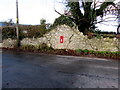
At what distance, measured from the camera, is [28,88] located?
3764mm

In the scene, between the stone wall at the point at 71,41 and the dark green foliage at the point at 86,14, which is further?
the dark green foliage at the point at 86,14

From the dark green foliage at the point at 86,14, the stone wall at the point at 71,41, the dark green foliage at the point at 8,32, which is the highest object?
the dark green foliage at the point at 86,14

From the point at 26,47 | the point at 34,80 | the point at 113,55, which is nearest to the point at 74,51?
the point at 113,55

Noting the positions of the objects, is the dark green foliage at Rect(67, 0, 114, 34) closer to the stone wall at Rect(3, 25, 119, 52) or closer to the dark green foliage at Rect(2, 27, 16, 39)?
the stone wall at Rect(3, 25, 119, 52)

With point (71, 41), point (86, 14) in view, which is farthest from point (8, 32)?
point (86, 14)

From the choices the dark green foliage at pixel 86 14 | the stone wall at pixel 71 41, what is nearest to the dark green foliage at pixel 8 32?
the stone wall at pixel 71 41

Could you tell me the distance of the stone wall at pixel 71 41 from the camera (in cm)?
959

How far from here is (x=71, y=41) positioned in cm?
1055

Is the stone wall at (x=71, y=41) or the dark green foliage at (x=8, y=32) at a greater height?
the dark green foliage at (x=8, y=32)

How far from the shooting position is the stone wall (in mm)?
9586

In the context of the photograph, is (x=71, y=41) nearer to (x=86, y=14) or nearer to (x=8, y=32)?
(x=86, y=14)

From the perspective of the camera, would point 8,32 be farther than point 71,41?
Yes

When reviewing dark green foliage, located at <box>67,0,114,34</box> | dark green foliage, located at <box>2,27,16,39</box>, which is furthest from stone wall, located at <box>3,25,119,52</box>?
dark green foliage, located at <box>67,0,114,34</box>

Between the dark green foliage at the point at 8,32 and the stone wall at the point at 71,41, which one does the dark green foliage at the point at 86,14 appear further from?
the dark green foliage at the point at 8,32
